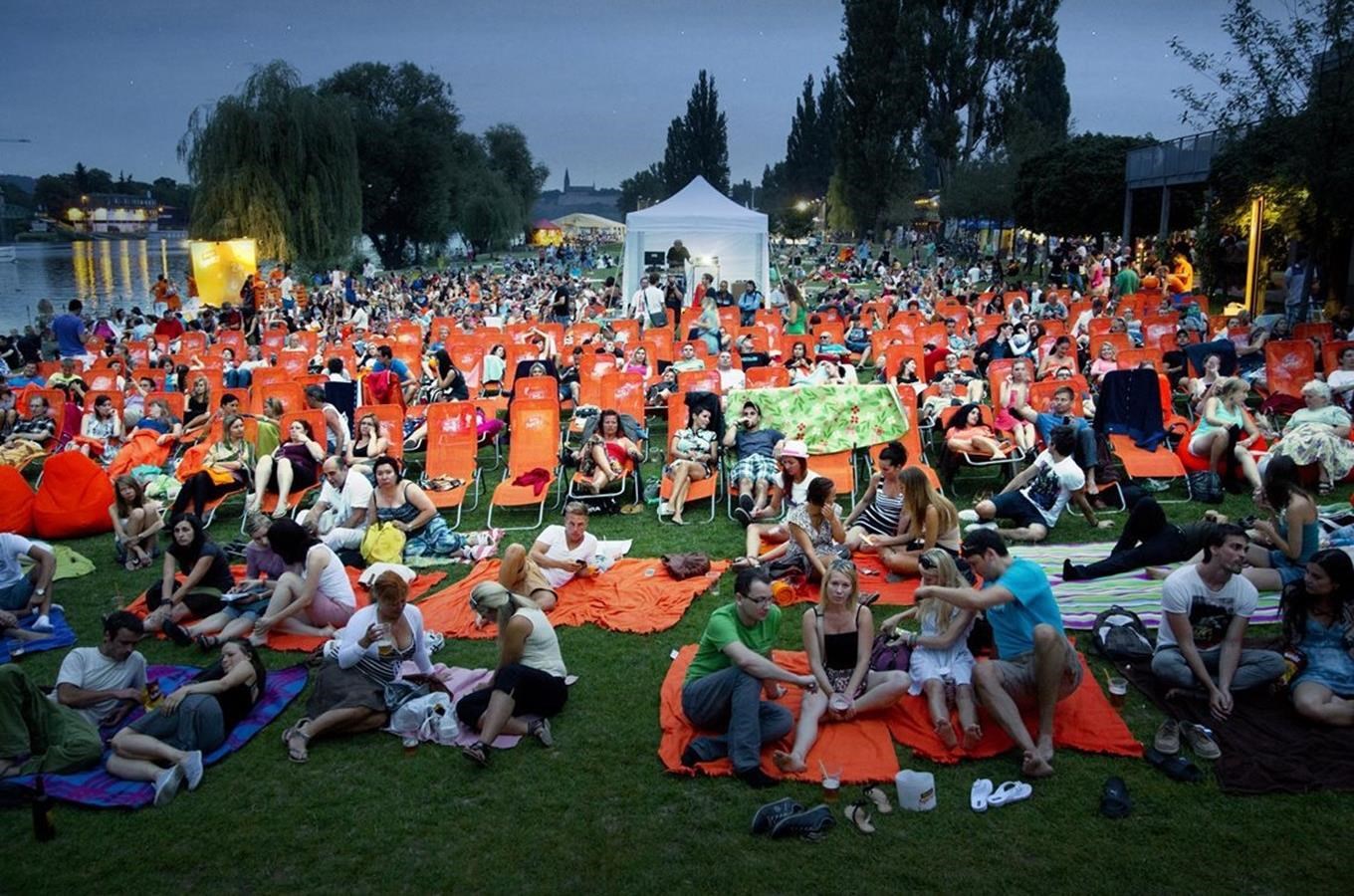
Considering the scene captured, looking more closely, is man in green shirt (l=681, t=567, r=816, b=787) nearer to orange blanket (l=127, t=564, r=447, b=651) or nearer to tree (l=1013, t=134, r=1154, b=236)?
orange blanket (l=127, t=564, r=447, b=651)

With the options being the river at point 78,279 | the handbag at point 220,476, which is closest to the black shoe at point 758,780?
the handbag at point 220,476

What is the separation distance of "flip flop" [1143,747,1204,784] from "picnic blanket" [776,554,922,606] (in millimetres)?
2041

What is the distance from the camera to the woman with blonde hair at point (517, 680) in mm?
4695

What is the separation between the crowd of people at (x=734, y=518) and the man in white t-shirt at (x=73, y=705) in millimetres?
15

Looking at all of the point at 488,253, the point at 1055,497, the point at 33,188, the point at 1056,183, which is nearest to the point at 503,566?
the point at 1055,497

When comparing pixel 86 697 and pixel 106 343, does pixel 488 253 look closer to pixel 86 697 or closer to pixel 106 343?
pixel 106 343

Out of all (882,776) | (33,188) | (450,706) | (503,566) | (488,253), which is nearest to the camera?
A: (882,776)

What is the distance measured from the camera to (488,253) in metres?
66.0

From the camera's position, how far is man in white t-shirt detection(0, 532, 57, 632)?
21.4ft

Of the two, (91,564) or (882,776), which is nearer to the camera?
(882,776)

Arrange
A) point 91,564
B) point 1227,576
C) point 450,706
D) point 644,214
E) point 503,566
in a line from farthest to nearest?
point 644,214
point 91,564
point 503,566
point 450,706
point 1227,576

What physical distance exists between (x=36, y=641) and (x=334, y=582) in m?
1.99

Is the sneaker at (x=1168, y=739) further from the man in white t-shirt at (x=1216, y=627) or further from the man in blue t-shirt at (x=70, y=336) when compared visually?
the man in blue t-shirt at (x=70, y=336)

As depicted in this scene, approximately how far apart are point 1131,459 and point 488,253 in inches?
2421
